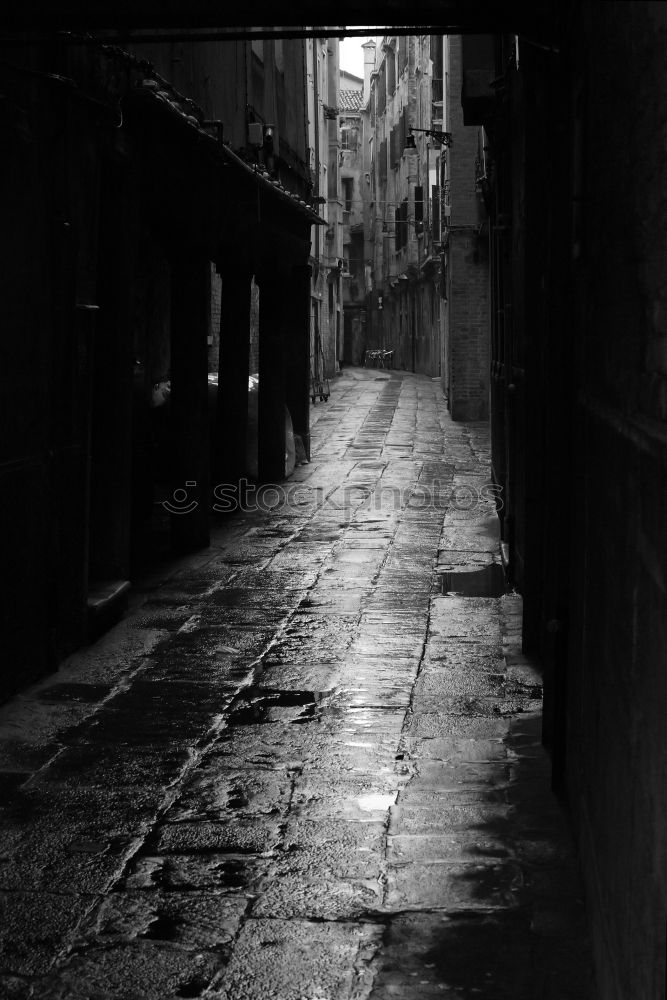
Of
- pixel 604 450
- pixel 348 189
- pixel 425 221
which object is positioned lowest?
pixel 604 450

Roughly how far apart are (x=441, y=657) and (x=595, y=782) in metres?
3.70

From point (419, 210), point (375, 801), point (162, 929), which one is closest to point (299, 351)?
point (375, 801)

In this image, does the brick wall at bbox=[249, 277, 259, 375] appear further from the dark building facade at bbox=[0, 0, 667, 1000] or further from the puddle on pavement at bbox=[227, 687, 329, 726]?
the puddle on pavement at bbox=[227, 687, 329, 726]

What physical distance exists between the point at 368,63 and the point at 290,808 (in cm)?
6307

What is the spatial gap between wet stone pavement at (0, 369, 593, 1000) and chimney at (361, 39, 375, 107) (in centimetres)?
5594

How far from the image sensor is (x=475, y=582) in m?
9.44

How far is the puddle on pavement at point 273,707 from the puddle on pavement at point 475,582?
2.66 m

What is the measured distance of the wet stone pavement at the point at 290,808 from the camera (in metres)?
3.70

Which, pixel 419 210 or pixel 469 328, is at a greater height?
pixel 419 210

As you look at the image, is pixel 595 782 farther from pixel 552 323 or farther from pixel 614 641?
pixel 552 323

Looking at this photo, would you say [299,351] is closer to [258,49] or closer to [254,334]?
[258,49]

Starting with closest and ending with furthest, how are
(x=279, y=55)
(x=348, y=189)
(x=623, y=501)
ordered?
1. (x=623, y=501)
2. (x=279, y=55)
3. (x=348, y=189)

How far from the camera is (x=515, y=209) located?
8609mm

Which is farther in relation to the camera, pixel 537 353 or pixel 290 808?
pixel 537 353
